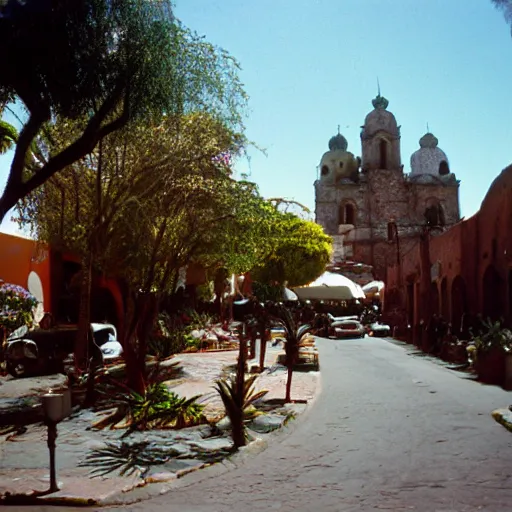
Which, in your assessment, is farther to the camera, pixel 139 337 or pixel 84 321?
pixel 84 321

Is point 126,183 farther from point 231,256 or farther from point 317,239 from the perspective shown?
point 317,239

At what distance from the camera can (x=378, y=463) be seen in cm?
661

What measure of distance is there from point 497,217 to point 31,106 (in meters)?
14.2

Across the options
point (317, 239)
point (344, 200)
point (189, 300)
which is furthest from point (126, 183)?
point (344, 200)

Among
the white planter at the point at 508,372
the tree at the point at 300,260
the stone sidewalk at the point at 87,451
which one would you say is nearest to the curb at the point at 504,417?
the stone sidewalk at the point at 87,451

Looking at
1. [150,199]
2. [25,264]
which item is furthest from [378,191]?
[150,199]

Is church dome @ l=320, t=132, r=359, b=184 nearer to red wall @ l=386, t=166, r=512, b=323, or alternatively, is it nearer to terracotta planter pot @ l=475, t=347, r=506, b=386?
red wall @ l=386, t=166, r=512, b=323

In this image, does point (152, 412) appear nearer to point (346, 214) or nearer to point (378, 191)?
point (378, 191)

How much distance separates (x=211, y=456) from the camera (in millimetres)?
7133

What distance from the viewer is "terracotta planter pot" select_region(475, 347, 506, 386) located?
13000 mm

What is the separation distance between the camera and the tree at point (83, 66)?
814 centimetres

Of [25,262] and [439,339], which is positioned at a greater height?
[25,262]

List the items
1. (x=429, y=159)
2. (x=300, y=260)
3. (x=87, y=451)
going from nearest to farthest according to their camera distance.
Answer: (x=87, y=451) → (x=300, y=260) → (x=429, y=159)

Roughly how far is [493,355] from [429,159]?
54.5 m
